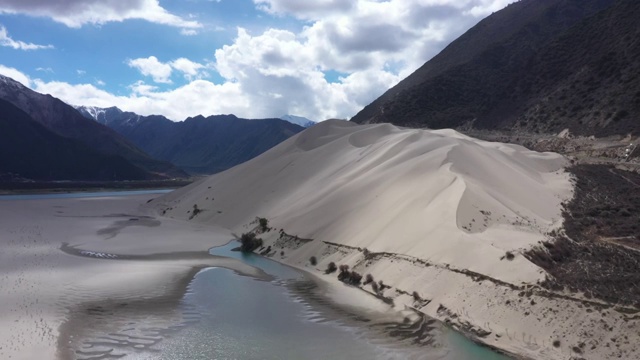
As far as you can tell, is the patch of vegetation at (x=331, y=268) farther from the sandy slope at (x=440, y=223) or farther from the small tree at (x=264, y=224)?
the small tree at (x=264, y=224)

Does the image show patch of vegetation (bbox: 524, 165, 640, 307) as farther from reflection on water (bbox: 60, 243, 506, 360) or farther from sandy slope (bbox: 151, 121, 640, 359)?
reflection on water (bbox: 60, 243, 506, 360)

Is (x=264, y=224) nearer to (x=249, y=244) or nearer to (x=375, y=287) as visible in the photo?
(x=249, y=244)

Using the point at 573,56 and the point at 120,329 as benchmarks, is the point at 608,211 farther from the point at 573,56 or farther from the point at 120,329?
the point at 573,56

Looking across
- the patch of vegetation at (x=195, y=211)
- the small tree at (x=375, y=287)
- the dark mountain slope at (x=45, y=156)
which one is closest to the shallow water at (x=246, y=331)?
the small tree at (x=375, y=287)

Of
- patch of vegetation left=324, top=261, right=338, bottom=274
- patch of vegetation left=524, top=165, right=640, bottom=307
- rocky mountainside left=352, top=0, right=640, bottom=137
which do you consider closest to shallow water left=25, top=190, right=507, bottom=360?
patch of vegetation left=324, top=261, right=338, bottom=274

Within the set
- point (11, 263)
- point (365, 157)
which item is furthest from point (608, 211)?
point (11, 263)

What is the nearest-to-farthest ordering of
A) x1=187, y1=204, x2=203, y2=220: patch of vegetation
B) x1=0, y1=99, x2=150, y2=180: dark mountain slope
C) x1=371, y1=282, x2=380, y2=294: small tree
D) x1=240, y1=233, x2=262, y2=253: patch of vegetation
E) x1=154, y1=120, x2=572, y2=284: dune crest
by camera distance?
x1=154, y1=120, x2=572, y2=284: dune crest, x1=371, y1=282, x2=380, y2=294: small tree, x1=240, y1=233, x2=262, y2=253: patch of vegetation, x1=187, y1=204, x2=203, y2=220: patch of vegetation, x1=0, y1=99, x2=150, y2=180: dark mountain slope
